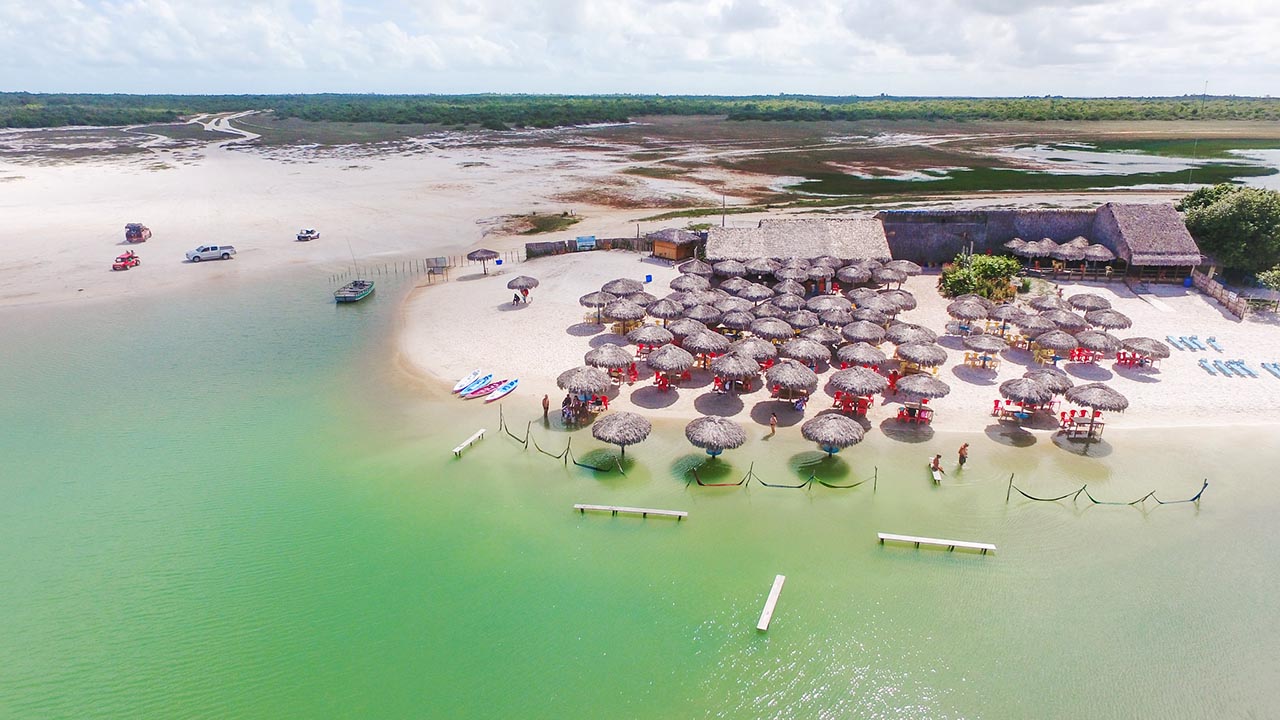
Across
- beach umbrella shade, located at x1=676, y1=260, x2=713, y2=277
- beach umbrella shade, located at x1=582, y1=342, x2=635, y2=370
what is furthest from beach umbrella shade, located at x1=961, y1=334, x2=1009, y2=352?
beach umbrella shade, located at x1=676, y1=260, x2=713, y2=277

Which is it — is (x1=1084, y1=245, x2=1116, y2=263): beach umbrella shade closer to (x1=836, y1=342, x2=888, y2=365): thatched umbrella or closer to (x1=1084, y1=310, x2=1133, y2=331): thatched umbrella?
(x1=1084, y1=310, x2=1133, y2=331): thatched umbrella

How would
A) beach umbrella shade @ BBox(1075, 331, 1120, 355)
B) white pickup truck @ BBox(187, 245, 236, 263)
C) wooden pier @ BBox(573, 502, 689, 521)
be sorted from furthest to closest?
1. white pickup truck @ BBox(187, 245, 236, 263)
2. beach umbrella shade @ BBox(1075, 331, 1120, 355)
3. wooden pier @ BBox(573, 502, 689, 521)

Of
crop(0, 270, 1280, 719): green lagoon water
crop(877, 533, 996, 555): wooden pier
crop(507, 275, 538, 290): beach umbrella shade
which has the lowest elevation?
crop(0, 270, 1280, 719): green lagoon water

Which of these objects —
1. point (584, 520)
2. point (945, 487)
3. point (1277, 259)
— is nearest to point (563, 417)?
point (584, 520)

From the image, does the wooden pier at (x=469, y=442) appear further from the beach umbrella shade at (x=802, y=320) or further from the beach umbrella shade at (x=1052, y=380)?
the beach umbrella shade at (x=1052, y=380)

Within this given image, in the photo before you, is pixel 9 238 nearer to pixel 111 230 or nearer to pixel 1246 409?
pixel 111 230

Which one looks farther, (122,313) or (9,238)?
(9,238)

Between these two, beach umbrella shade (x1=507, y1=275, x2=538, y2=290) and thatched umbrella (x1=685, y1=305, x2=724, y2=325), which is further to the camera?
beach umbrella shade (x1=507, y1=275, x2=538, y2=290)

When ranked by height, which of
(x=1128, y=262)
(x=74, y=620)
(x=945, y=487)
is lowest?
(x=74, y=620)
